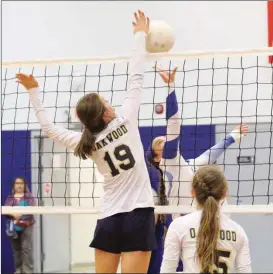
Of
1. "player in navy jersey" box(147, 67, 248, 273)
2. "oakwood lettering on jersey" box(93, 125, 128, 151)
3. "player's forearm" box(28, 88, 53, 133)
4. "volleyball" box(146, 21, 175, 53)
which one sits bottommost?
"player in navy jersey" box(147, 67, 248, 273)

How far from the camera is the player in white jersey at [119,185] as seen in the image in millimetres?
2875

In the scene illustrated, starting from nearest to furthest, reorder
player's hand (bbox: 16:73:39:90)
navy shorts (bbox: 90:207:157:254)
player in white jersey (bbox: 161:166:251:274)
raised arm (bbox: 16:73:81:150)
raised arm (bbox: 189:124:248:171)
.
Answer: player in white jersey (bbox: 161:166:251:274), navy shorts (bbox: 90:207:157:254), raised arm (bbox: 16:73:81:150), player's hand (bbox: 16:73:39:90), raised arm (bbox: 189:124:248:171)

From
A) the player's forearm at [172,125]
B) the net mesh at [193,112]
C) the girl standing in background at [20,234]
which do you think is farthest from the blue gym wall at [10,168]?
the player's forearm at [172,125]

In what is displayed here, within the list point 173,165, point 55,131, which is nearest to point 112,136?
point 55,131

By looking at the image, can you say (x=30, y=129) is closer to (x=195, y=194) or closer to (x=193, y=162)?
(x=193, y=162)

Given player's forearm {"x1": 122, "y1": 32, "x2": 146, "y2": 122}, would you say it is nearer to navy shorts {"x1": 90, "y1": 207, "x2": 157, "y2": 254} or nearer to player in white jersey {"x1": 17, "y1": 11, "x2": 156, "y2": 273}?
player in white jersey {"x1": 17, "y1": 11, "x2": 156, "y2": 273}

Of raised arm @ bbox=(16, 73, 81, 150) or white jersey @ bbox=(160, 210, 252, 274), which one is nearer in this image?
white jersey @ bbox=(160, 210, 252, 274)

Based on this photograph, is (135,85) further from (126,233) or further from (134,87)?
(126,233)

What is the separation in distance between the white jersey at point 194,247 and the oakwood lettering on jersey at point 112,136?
1.96 ft

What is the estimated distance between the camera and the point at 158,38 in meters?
3.73

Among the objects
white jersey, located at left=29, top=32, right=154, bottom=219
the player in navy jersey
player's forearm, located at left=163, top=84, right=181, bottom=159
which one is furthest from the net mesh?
white jersey, located at left=29, top=32, right=154, bottom=219

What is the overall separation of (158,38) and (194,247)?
5.36 feet

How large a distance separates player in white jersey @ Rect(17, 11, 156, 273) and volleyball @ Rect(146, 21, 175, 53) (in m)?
0.75

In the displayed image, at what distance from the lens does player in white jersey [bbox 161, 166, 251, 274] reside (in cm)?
257
